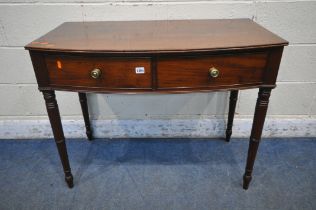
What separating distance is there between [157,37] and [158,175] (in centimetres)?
79

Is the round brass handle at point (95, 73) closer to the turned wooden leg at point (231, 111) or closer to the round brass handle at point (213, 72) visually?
the round brass handle at point (213, 72)

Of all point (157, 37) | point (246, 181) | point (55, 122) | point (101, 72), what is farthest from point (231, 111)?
point (55, 122)

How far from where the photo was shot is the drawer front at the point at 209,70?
37.7 inches

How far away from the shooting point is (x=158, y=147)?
1.67 meters

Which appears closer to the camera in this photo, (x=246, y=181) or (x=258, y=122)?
(x=258, y=122)

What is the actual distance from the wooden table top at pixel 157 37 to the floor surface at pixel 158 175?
78cm

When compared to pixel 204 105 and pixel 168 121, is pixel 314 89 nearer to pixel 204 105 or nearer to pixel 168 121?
pixel 204 105

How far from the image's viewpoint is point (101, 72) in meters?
0.99

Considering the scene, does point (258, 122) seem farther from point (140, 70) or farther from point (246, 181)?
point (140, 70)

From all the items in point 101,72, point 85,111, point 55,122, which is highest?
point 101,72

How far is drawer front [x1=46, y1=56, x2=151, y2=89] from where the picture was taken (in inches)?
37.9

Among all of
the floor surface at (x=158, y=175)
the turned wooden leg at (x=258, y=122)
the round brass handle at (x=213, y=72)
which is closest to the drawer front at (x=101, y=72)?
the round brass handle at (x=213, y=72)

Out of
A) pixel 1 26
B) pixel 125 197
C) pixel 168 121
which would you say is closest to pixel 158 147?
pixel 168 121

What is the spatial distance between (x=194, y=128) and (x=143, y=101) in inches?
15.3
